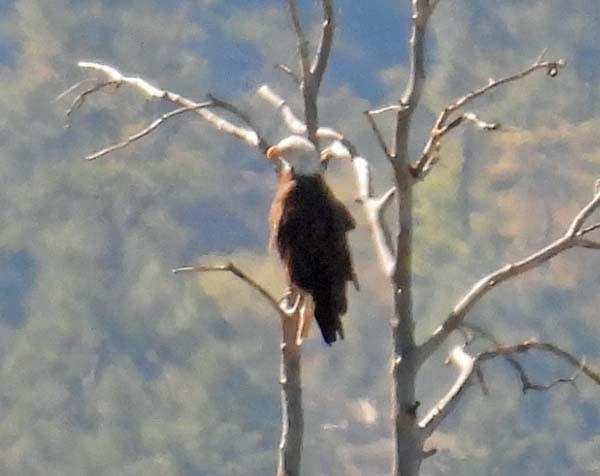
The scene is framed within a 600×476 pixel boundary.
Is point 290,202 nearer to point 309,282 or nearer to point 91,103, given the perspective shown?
point 309,282

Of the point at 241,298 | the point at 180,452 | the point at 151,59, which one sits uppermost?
the point at 151,59

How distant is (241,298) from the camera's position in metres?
13.8

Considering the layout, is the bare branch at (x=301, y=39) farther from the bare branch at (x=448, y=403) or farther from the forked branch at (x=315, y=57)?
the bare branch at (x=448, y=403)

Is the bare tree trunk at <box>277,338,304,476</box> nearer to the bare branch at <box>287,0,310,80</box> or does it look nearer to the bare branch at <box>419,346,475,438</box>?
the bare branch at <box>419,346,475,438</box>

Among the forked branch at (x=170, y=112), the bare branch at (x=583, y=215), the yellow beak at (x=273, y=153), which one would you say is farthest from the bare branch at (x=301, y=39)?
the bare branch at (x=583, y=215)

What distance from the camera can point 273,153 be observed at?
2.67 m

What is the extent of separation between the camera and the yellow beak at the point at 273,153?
257cm

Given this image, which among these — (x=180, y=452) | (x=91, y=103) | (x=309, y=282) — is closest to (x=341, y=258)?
(x=309, y=282)

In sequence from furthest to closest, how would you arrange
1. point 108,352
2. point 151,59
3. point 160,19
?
1. point 160,19
2. point 151,59
3. point 108,352

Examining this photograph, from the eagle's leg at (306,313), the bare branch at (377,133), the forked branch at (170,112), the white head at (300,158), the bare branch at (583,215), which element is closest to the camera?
the bare branch at (377,133)

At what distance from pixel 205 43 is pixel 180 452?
8873 mm

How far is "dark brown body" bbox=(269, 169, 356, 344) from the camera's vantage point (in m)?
2.62

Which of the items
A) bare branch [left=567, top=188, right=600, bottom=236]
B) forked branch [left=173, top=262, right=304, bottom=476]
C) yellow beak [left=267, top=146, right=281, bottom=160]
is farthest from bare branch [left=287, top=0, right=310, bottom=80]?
bare branch [left=567, top=188, right=600, bottom=236]

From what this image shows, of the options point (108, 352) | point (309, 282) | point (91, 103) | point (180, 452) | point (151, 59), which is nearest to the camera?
point (309, 282)
